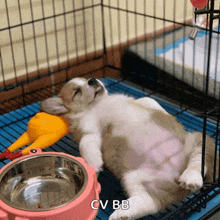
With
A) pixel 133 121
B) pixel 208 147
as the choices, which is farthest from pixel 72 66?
pixel 208 147

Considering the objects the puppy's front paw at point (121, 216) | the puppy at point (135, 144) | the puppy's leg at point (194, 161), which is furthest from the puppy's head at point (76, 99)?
the puppy's front paw at point (121, 216)

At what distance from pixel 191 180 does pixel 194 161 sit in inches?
5.9

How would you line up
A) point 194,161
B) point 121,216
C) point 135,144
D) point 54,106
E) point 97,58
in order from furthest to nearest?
point 97,58
point 54,106
point 135,144
point 194,161
point 121,216

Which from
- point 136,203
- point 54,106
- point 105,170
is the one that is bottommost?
point 105,170

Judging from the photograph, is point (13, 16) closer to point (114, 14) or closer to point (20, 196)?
point (114, 14)

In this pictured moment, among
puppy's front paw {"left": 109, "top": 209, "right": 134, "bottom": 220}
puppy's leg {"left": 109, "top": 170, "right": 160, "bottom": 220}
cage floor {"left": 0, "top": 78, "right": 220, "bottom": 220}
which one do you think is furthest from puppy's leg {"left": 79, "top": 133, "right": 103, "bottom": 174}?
puppy's front paw {"left": 109, "top": 209, "right": 134, "bottom": 220}

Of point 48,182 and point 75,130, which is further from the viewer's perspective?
point 75,130

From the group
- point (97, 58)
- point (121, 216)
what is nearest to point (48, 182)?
point (121, 216)

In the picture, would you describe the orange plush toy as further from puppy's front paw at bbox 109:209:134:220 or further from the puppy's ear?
puppy's front paw at bbox 109:209:134:220

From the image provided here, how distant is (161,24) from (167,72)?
78 cm

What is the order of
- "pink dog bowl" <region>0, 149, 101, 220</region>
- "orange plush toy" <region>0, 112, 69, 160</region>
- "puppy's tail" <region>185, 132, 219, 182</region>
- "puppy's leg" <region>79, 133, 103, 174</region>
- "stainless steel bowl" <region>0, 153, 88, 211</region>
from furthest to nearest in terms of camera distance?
"orange plush toy" <region>0, 112, 69, 160</region>
"puppy's leg" <region>79, 133, 103, 174</region>
"puppy's tail" <region>185, 132, 219, 182</region>
"stainless steel bowl" <region>0, 153, 88, 211</region>
"pink dog bowl" <region>0, 149, 101, 220</region>

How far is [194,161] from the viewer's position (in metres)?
1.59

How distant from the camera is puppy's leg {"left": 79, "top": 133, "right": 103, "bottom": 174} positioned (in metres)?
1.76

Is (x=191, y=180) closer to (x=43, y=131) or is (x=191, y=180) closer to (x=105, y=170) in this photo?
(x=105, y=170)
